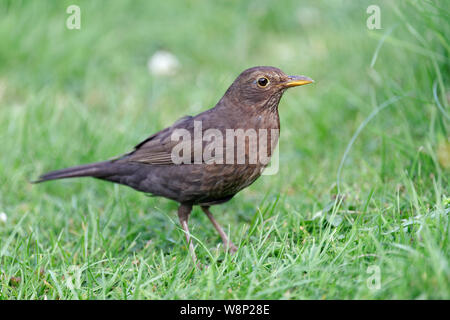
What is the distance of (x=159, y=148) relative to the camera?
4.19 m

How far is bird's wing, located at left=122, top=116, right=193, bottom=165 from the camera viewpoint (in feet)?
13.5

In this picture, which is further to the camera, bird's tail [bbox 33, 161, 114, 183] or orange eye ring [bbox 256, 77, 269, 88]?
bird's tail [bbox 33, 161, 114, 183]

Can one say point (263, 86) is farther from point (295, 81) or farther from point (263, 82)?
point (295, 81)

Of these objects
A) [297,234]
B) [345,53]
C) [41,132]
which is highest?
[345,53]

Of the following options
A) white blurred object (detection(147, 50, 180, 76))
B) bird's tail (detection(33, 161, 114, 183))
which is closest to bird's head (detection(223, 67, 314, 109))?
bird's tail (detection(33, 161, 114, 183))

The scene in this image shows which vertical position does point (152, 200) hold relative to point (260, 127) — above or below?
below

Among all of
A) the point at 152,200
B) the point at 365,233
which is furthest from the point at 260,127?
the point at 152,200

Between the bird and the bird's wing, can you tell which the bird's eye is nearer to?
the bird

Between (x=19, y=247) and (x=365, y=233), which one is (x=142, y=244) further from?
(x=365, y=233)

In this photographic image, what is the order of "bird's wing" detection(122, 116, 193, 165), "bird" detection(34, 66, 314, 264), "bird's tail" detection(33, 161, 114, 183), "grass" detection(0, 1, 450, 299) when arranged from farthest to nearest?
"bird's tail" detection(33, 161, 114, 183) < "bird's wing" detection(122, 116, 193, 165) < "bird" detection(34, 66, 314, 264) < "grass" detection(0, 1, 450, 299)

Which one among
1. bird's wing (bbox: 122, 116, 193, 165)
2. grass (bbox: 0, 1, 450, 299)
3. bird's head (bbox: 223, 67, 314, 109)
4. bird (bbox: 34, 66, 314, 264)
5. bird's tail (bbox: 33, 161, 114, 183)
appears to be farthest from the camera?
bird's tail (bbox: 33, 161, 114, 183)

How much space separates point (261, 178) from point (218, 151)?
1.27m

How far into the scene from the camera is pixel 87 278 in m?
3.42
